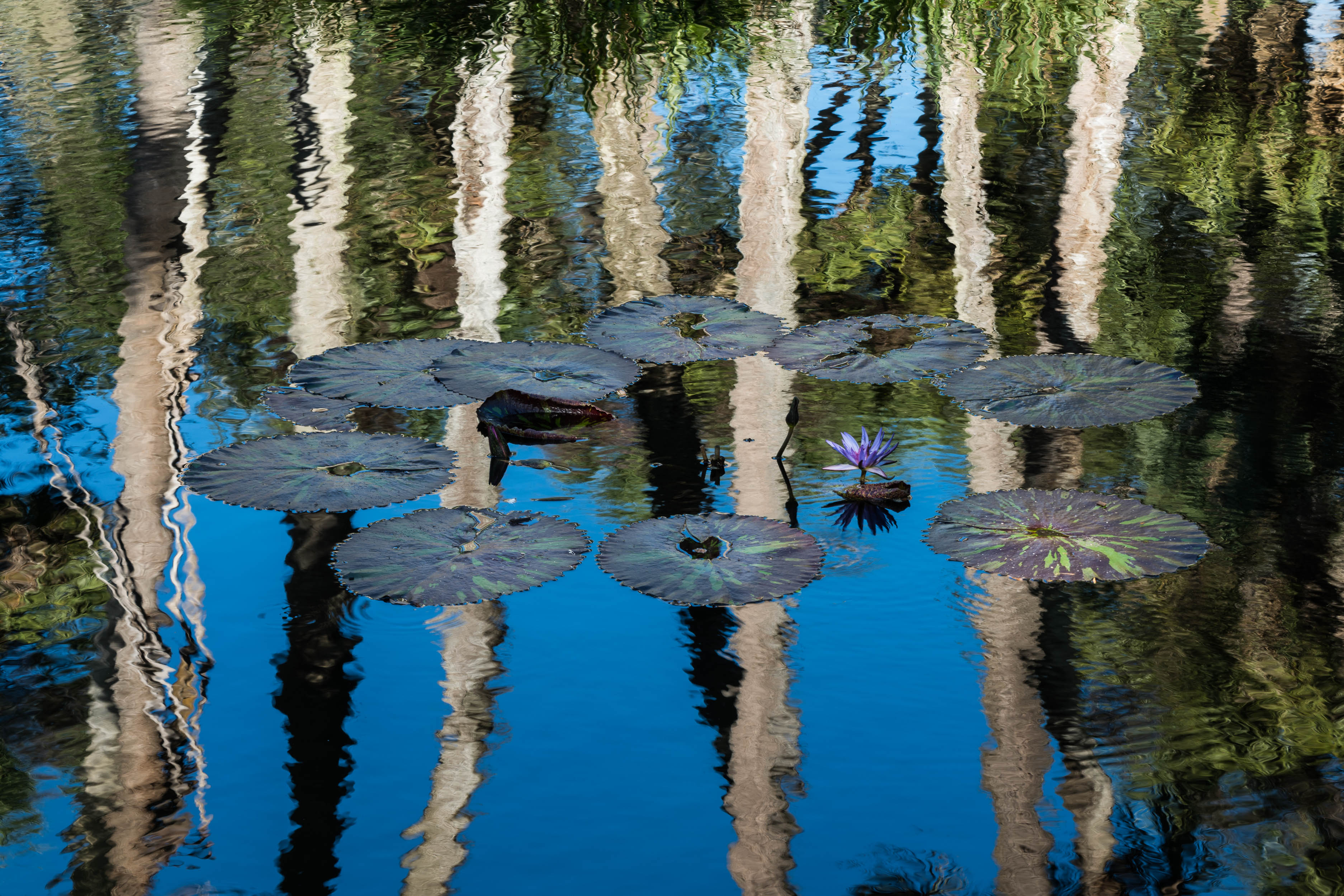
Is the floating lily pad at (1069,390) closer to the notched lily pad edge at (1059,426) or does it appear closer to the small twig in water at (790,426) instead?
the notched lily pad edge at (1059,426)

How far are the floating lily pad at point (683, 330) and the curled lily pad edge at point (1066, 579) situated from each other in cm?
78

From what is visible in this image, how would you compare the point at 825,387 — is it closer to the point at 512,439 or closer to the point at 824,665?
the point at 512,439

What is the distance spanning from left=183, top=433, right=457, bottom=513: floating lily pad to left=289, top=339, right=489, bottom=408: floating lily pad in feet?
0.53

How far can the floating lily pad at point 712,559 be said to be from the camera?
1762 mm

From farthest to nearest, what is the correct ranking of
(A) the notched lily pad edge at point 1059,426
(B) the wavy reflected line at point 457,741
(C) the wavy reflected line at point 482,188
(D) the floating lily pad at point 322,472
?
1. (C) the wavy reflected line at point 482,188
2. (A) the notched lily pad edge at point 1059,426
3. (D) the floating lily pad at point 322,472
4. (B) the wavy reflected line at point 457,741

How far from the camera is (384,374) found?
2535 millimetres

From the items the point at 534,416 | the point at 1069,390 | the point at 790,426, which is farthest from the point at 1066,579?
the point at 534,416

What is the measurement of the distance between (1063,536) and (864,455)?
38cm

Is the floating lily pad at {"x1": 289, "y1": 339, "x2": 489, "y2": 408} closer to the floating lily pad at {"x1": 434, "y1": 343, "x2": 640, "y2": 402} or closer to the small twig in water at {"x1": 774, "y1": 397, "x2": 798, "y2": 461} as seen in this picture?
the floating lily pad at {"x1": 434, "y1": 343, "x2": 640, "y2": 402}

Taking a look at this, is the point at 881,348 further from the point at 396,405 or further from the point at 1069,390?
the point at 396,405

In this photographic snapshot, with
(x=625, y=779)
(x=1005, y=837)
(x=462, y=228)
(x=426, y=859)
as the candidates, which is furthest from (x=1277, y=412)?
(x=462, y=228)

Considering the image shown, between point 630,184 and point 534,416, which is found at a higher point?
point 630,184

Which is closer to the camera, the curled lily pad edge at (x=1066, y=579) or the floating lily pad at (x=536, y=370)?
the curled lily pad edge at (x=1066, y=579)

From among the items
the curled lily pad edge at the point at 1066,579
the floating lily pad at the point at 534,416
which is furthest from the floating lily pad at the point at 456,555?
the curled lily pad edge at the point at 1066,579
